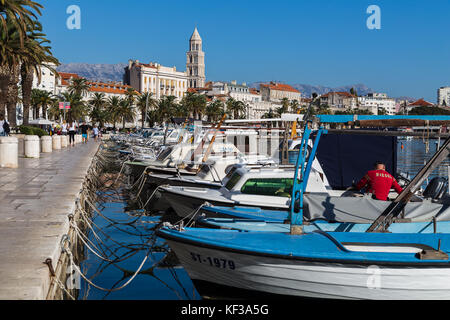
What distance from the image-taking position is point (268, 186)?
1324cm

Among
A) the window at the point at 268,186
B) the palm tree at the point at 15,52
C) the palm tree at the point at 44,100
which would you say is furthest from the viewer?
the palm tree at the point at 44,100

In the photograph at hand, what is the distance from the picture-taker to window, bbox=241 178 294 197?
1317 centimetres

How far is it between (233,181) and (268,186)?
42.2 inches

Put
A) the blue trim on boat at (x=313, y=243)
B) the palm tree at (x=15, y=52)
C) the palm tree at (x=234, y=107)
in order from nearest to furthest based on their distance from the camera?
the blue trim on boat at (x=313, y=243)
the palm tree at (x=15, y=52)
the palm tree at (x=234, y=107)

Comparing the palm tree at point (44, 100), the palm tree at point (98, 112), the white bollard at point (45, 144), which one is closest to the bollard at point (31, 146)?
the white bollard at point (45, 144)

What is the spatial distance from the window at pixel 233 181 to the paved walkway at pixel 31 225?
3.87 m

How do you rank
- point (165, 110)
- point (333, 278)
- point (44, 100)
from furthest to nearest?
point (165, 110) < point (44, 100) < point (333, 278)

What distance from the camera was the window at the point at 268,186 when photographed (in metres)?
13.2

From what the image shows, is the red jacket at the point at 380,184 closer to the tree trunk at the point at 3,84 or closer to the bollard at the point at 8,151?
the bollard at the point at 8,151

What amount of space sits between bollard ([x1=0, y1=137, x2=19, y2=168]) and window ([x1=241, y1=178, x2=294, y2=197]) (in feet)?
39.3

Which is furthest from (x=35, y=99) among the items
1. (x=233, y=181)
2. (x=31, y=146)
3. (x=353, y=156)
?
(x=233, y=181)

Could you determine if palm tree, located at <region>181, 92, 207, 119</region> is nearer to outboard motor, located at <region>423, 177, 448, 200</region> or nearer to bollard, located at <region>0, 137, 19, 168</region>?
bollard, located at <region>0, 137, 19, 168</region>

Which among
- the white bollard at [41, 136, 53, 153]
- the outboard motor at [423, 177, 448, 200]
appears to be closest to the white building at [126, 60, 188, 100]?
the white bollard at [41, 136, 53, 153]

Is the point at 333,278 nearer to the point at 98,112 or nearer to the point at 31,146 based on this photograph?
the point at 31,146
